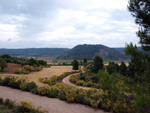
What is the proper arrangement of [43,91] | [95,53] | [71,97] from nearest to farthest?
1. [71,97]
2. [43,91]
3. [95,53]

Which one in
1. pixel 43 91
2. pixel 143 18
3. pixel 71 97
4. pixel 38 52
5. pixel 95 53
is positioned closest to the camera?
pixel 143 18

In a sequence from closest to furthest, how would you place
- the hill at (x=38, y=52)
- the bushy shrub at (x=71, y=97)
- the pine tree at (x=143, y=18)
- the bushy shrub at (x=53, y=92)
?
the pine tree at (x=143, y=18), the bushy shrub at (x=71, y=97), the bushy shrub at (x=53, y=92), the hill at (x=38, y=52)

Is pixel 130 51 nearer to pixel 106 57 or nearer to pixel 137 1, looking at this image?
pixel 137 1

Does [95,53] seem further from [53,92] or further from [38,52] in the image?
[53,92]

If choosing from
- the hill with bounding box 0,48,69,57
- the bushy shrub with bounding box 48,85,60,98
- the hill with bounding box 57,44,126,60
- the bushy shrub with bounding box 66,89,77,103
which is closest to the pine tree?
the bushy shrub with bounding box 66,89,77,103

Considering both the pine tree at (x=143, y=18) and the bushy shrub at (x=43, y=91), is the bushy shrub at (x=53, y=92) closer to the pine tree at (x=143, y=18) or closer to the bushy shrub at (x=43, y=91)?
the bushy shrub at (x=43, y=91)

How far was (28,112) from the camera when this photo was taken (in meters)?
5.12

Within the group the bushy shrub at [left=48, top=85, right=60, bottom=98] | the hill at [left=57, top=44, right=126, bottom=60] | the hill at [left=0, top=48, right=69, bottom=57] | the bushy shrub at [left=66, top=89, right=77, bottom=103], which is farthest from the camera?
the hill at [left=0, top=48, right=69, bottom=57]

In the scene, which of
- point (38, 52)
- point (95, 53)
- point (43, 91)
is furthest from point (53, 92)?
point (38, 52)

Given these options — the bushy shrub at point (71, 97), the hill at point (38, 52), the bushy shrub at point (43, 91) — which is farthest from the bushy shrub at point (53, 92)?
the hill at point (38, 52)

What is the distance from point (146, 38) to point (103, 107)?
12.1ft

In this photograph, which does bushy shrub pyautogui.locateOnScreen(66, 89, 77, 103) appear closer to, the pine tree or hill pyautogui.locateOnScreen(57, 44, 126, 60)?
the pine tree

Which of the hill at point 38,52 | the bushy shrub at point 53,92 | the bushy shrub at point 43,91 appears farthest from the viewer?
the hill at point 38,52

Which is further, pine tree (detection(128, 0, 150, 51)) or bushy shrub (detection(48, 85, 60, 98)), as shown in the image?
bushy shrub (detection(48, 85, 60, 98))
